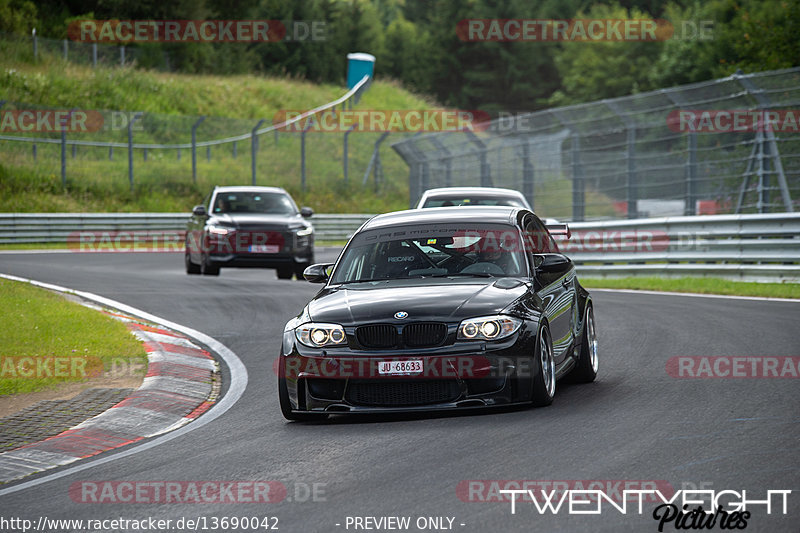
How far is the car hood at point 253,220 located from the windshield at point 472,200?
5201 mm

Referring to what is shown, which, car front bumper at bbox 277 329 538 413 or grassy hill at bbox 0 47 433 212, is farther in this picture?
grassy hill at bbox 0 47 433 212

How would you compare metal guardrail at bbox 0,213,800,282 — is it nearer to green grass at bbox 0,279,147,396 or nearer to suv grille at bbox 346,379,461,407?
green grass at bbox 0,279,147,396

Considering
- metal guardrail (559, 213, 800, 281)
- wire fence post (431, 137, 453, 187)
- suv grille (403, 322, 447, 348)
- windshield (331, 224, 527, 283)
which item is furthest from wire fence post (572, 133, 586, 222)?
suv grille (403, 322, 447, 348)

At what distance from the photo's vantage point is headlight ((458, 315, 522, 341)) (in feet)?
25.8

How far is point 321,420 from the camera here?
27.4 feet

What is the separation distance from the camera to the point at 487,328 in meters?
7.89

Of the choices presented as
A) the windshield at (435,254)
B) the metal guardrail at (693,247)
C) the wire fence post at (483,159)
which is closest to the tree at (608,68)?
the wire fence post at (483,159)

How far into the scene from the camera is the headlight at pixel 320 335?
8.00m

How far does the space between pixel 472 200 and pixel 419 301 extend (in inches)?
360

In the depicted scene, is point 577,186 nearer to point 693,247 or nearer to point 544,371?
point 693,247

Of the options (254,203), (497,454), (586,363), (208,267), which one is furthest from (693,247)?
(497,454)

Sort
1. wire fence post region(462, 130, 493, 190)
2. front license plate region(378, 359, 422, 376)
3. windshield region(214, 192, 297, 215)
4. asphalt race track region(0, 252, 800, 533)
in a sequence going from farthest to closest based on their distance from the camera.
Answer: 1. wire fence post region(462, 130, 493, 190)
2. windshield region(214, 192, 297, 215)
3. front license plate region(378, 359, 422, 376)
4. asphalt race track region(0, 252, 800, 533)

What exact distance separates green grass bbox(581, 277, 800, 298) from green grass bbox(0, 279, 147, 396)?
8.95m

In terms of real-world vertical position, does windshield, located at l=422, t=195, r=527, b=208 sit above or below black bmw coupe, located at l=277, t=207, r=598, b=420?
above
